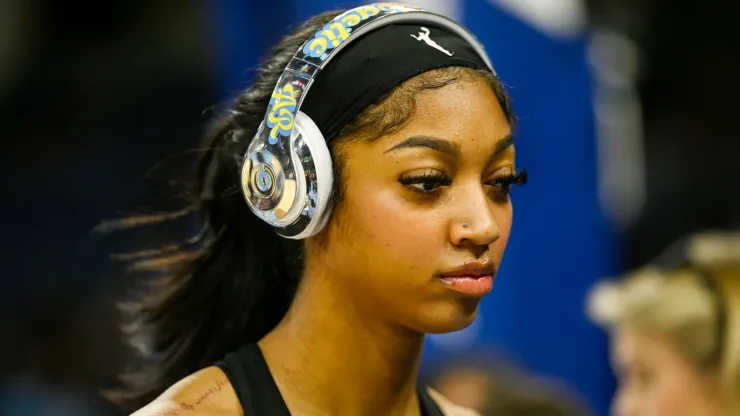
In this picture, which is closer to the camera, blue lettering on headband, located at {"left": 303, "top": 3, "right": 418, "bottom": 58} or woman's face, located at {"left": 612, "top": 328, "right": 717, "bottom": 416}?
blue lettering on headband, located at {"left": 303, "top": 3, "right": 418, "bottom": 58}

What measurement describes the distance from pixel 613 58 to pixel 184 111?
1.99 metres

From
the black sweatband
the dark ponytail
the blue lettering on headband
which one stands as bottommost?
the dark ponytail

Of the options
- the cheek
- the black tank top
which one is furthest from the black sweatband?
the black tank top

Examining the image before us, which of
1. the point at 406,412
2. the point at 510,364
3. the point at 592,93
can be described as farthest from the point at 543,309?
the point at 406,412

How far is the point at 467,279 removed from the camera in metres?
1.38

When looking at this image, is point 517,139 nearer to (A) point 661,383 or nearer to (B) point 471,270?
(A) point 661,383

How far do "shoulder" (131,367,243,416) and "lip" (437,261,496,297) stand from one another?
363mm

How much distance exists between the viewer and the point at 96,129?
435 cm

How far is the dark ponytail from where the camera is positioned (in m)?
1.68

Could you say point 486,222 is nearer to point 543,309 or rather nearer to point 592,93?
point 543,309

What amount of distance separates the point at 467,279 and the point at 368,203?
6.9 inches

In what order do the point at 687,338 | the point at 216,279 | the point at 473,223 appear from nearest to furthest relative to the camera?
the point at 473,223, the point at 216,279, the point at 687,338

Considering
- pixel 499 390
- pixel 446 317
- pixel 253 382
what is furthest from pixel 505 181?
pixel 499 390

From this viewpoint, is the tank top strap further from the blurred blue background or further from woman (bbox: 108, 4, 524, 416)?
the blurred blue background
